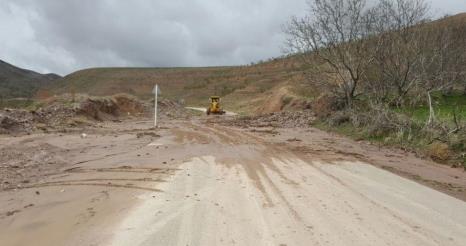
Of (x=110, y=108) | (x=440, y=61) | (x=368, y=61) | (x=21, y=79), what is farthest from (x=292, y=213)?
(x=21, y=79)

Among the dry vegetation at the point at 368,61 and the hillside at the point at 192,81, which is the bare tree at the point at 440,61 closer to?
the dry vegetation at the point at 368,61

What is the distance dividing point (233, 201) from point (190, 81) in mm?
94357

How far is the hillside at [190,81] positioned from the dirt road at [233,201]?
47483 millimetres

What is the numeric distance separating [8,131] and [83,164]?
829 cm

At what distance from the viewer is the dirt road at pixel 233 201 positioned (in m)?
6.14

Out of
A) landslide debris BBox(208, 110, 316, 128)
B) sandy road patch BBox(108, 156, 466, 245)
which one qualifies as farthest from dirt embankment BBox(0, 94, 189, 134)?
sandy road patch BBox(108, 156, 466, 245)

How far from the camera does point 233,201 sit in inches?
302

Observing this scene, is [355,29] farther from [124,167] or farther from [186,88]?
[186,88]

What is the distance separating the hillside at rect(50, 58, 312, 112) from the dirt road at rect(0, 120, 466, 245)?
47.5m

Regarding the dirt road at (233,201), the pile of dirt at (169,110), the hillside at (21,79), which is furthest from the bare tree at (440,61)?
the hillside at (21,79)

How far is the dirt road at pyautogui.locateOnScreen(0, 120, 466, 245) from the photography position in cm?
614

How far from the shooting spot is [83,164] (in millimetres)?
11625

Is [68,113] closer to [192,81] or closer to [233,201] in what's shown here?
[233,201]

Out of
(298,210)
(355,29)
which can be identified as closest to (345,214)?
(298,210)
